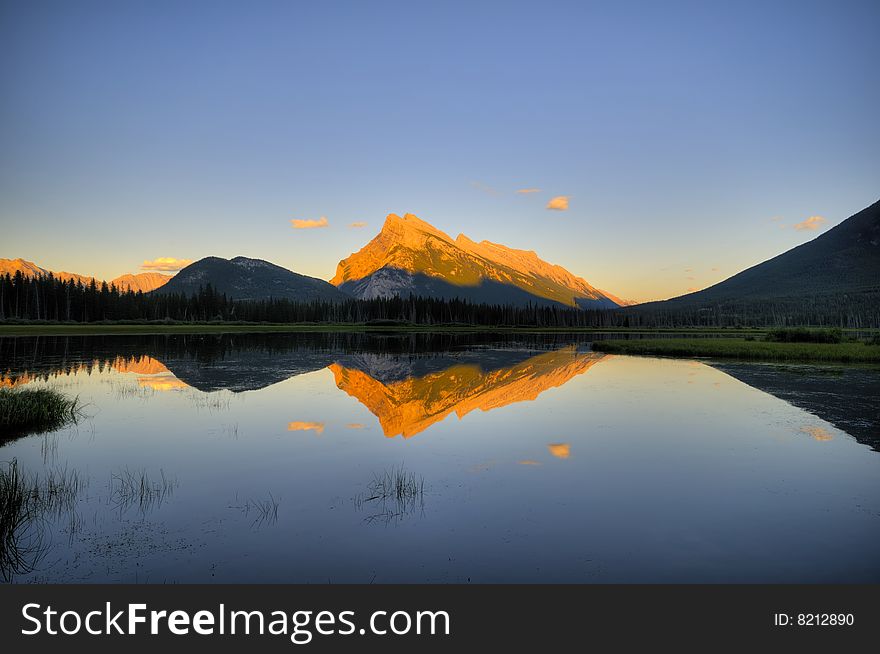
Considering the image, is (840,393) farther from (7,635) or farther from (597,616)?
(7,635)

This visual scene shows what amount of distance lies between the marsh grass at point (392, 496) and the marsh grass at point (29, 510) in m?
7.20

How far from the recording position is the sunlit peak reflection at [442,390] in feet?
95.5

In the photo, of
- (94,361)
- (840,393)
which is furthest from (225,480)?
(94,361)

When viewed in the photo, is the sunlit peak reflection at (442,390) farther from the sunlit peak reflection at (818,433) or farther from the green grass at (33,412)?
the green grass at (33,412)

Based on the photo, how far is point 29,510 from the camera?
13773 millimetres

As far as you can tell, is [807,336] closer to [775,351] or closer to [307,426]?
[775,351]

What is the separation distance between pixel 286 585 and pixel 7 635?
4306 millimetres

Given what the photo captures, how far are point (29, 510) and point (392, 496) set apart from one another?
960 centimetres

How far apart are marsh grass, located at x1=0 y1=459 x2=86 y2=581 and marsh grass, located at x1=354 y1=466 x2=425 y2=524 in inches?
284

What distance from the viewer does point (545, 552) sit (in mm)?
11516

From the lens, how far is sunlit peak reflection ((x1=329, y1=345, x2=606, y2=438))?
29.1m

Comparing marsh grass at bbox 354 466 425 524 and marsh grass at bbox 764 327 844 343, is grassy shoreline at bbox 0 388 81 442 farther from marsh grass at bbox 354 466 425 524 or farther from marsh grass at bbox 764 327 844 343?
marsh grass at bbox 764 327 844 343

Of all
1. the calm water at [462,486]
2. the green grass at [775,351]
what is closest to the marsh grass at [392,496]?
the calm water at [462,486]

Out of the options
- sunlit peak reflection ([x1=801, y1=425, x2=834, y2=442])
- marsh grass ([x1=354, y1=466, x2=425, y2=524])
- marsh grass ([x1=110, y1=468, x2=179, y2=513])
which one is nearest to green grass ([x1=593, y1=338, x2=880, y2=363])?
sunlit peak reflection ([x1=801, y1=425, x2=834, y2=442])
